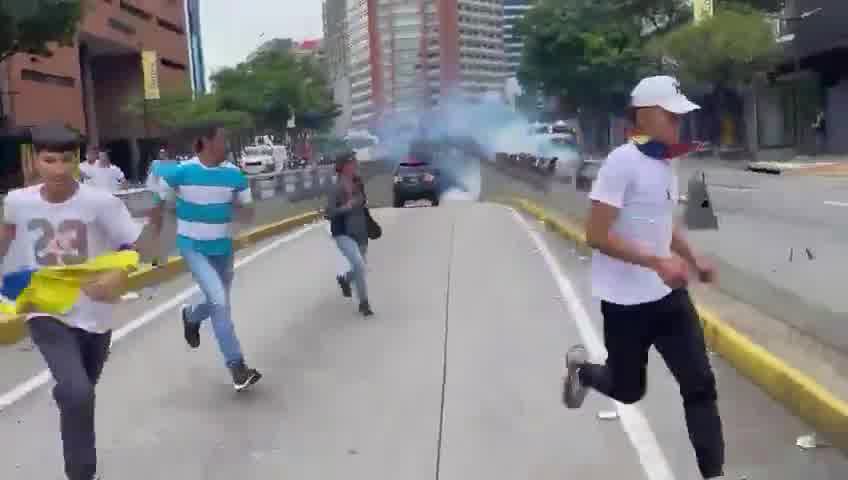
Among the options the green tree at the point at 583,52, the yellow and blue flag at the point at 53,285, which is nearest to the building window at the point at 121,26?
the green tree at the point at 583,52

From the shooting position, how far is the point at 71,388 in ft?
17.3

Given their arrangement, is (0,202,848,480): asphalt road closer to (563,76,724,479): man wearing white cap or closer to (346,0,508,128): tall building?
(563,76,724,479): man wearing white cap

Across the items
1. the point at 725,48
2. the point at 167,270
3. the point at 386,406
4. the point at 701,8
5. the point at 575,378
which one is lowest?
the point at 167,270

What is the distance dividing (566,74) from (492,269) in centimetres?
5994

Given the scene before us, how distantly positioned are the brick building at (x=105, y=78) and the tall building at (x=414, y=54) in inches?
512

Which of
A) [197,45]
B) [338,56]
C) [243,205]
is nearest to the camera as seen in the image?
[243,205]

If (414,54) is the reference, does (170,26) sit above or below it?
above

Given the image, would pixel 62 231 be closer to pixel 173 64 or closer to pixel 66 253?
pixel 66 253

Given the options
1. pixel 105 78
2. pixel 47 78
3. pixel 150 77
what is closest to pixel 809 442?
pixel 47 78

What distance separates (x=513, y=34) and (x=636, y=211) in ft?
251

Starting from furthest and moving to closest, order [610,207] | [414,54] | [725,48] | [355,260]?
[414,54] < [725,48] < [355,260] < [610,207]

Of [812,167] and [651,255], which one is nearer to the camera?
[651,255]

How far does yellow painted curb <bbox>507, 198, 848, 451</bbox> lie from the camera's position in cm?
632

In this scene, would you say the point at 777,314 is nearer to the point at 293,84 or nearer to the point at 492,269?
the point at 492,269
